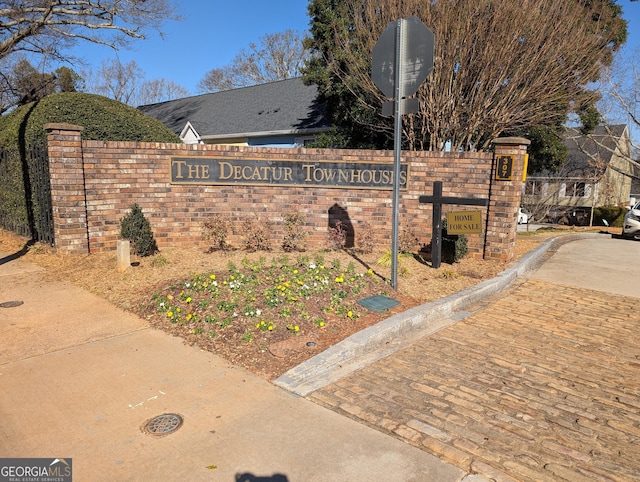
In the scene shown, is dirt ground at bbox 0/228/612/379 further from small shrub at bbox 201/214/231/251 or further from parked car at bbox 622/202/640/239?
parked car at bbox 622/202/640/239

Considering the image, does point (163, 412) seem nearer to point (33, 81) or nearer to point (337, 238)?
point (337, 238)

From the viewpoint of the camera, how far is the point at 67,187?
7.35 meters

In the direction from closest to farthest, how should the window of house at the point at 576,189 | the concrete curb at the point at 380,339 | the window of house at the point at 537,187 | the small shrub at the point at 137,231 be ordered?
the concrete curb at the point at 380,339
the small shrub at the point at 137,231
the window of house at the point at 537,187
the window of house at the point at 576,189

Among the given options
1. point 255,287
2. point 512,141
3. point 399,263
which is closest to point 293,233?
point 399,263

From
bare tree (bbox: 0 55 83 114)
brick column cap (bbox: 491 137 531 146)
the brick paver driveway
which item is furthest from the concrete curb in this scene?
bare tree (bbox: 0 55 83 114)

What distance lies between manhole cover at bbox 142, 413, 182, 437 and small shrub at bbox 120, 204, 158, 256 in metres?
4.52

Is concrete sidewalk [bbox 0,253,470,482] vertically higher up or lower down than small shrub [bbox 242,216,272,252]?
lower down

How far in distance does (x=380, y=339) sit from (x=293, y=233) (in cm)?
355

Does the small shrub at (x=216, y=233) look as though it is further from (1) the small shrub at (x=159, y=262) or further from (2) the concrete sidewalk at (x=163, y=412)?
(2) the concrete sidewalk at (x=163, y=412)

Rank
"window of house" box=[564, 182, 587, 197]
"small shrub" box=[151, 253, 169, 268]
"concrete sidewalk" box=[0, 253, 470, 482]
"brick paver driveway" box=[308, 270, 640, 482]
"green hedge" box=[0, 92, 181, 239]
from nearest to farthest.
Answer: "concrete sidewalk" box=[0, 253, 470, 482], "brick paver driveway" box=[308, 270, 640, 482], "small shrub" box=[151, 253, 169, 268], "green hedge" box=[0, 92, 181, 239], "window of house" box=[564, 182, 587, 197]

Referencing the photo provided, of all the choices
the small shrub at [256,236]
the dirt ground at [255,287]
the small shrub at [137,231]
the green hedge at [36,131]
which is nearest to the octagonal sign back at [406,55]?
the dirt ground at [255,287]

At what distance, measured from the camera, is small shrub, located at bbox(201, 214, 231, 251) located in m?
7.61

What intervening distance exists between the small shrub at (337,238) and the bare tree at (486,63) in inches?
158

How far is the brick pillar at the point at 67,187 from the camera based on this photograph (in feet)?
23.7
